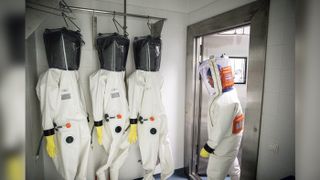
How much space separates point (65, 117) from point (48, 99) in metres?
0.21

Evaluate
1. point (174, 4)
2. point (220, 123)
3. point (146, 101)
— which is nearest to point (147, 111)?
point (146, 101)

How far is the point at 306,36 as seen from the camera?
1.79 feet

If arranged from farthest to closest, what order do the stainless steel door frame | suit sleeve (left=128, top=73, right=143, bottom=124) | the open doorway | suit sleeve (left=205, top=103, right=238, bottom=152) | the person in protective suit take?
the open doorway → suit sleeve (left=128, top=73, right=143, bottom=124) → the person in protective suit → suit sleeve (left=205, top=103, right=238, bottom=152) → the stainless steel door frame

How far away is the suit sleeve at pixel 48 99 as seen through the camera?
58.0 inches

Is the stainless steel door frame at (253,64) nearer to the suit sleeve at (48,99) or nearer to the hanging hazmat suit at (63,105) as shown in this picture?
the hanging hazmat suit at (63,105)

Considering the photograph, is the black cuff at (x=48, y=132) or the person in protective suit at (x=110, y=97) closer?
the black cuff at (x=48, y=132)

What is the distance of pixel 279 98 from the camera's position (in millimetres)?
1346

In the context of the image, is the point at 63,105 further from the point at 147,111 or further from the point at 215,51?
the point at 215,51

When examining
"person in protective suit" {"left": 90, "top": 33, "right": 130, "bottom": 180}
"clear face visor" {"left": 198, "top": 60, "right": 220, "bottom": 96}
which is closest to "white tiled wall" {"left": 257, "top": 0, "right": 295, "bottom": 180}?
"clear face visor" {"left": 198, "top": 60, "right": 220, "bottom": 96}

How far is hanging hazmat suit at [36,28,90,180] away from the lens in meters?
1.49

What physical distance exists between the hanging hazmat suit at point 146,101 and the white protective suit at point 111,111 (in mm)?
109

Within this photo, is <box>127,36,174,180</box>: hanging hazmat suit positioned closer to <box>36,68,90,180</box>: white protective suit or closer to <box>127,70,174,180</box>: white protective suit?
A: <box>127,70,174,180</box>: white protective suit

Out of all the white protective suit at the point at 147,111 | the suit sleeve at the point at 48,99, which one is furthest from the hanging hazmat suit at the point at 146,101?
the suit sleeve at the point at 48,99

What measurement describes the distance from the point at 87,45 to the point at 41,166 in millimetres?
1350
